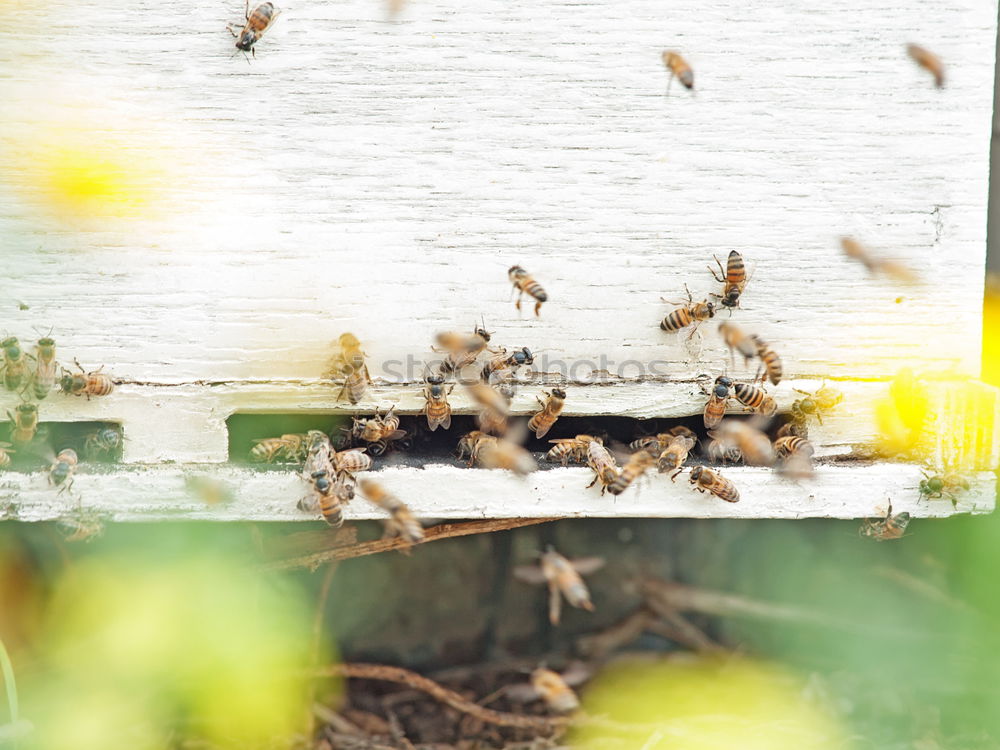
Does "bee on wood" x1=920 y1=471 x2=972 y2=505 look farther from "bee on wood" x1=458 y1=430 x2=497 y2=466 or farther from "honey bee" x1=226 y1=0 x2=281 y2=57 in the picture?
"honey bee" x1=226 y1=0 x2=281 y2=57

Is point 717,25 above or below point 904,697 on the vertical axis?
above

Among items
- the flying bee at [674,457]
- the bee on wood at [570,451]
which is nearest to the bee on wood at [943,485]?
the flying bee at [674,457]

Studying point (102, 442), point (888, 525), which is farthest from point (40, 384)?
point (888, 525)

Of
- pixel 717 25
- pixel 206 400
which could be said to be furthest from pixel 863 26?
pixel 206 400

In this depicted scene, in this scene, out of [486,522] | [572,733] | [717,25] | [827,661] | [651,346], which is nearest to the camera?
[717,25]

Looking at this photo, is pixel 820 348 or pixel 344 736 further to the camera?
pixel 344 736

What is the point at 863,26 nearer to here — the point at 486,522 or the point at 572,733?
the point at 486,522

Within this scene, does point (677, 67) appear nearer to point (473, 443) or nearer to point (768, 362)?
point (768, 362)
